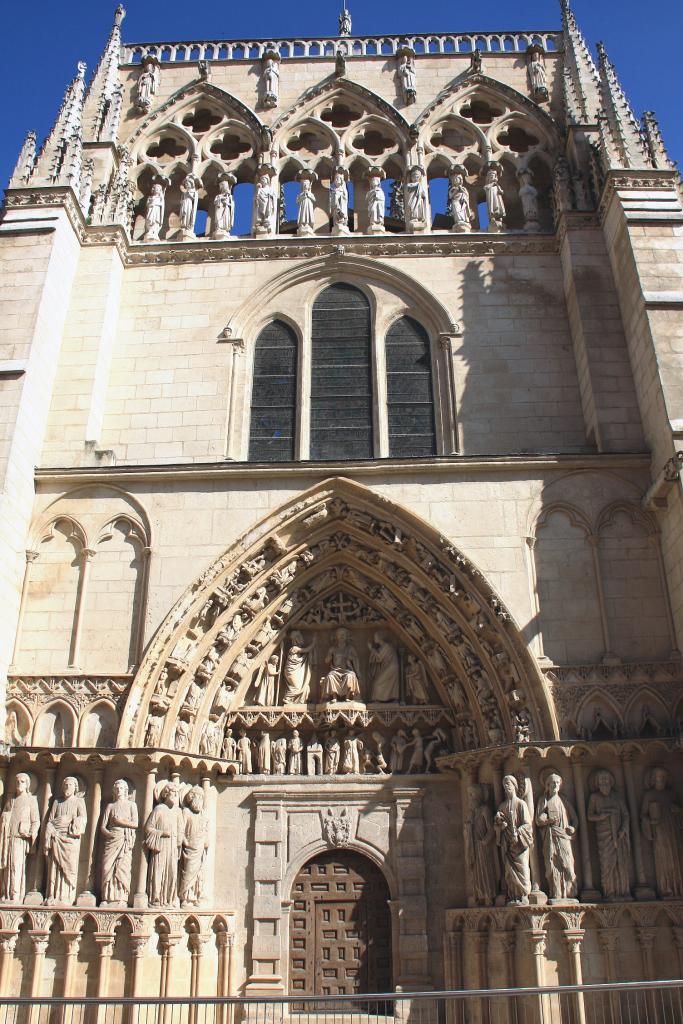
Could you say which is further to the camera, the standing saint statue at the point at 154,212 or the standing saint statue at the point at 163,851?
the standing saint statue at the point at 154,212

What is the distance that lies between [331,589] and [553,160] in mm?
8028

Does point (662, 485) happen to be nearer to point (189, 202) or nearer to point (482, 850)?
point (482, 850)

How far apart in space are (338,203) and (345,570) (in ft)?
20.1

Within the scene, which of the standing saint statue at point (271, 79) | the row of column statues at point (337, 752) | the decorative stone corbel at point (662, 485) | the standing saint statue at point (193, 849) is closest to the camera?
the standing saint statue at point (193, 849)

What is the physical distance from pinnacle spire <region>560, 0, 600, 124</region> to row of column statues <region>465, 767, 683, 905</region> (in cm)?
1013

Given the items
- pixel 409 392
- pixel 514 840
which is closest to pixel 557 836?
pixel 514 840

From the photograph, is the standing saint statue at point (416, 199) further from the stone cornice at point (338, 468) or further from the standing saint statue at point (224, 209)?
the stone cornice at point (338, 468)

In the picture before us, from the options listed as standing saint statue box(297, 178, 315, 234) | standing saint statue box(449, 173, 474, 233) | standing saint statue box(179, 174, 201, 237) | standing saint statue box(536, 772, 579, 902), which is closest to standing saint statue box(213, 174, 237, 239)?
standing saint statue box(179, 174, 201, 237)

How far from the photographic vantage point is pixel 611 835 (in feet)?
30.7

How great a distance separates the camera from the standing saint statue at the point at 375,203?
14.1 m

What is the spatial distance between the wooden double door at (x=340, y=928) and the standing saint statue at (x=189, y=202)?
31.4ft

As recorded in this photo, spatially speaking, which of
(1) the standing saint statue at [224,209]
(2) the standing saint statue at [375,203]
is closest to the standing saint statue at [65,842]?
(1) the standing saint statue at [224,209]

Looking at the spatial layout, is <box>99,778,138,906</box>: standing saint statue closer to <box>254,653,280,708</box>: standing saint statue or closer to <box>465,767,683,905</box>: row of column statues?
<box>254,653,280,708</box>: standing saint statue

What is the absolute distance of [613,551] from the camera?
35.4ft
